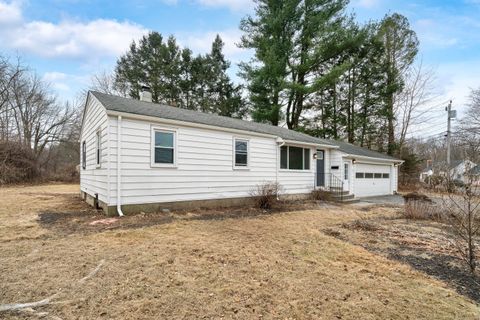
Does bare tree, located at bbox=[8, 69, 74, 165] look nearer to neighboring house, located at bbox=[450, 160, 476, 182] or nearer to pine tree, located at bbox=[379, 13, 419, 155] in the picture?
neighboring house, located at bbox=[450, 160, 476, 182]

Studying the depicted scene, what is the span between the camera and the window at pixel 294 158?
11.6 m

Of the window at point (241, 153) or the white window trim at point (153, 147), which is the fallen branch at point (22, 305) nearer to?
the white window trim at point (153, 147)

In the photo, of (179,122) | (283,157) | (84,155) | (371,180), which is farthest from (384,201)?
(84,155)

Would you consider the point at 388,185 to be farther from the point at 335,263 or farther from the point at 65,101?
the point at 65,101

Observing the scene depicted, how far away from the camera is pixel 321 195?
12414mm

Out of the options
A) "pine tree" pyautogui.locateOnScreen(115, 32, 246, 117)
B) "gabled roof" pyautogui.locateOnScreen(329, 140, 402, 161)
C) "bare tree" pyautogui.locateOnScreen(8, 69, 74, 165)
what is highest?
"pine tree" pyautogui.locateOnScreen(115, 32, 246, 117)

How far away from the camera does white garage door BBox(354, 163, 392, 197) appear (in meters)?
14.9

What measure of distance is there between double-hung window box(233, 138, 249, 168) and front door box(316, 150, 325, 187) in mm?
4919

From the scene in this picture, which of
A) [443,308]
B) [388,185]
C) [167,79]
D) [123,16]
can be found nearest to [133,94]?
[167,79]

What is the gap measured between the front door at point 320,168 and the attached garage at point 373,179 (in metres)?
2.37

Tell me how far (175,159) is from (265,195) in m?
3.51

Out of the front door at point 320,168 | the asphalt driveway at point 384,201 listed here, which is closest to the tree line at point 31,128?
the front door at point 320,168

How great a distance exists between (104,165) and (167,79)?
60.3ft

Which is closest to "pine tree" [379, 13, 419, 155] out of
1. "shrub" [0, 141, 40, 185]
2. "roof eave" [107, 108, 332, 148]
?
"roof eave" [107, 108, 332, 148]
